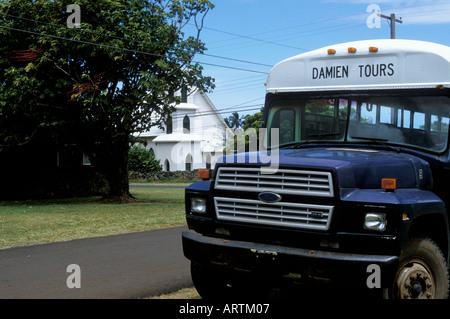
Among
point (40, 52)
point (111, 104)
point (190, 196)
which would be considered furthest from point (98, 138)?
point (190, 196)

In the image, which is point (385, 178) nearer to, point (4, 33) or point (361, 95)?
point (361, 95)

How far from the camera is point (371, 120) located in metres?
6.23

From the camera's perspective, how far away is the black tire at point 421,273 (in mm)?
5071

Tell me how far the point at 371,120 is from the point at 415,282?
6.23ft

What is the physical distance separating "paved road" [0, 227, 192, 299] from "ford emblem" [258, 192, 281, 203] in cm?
248

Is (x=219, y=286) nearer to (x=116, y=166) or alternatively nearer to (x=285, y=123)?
(x=285, y=123)

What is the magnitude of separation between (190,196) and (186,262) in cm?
333

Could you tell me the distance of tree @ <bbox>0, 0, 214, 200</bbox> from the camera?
21.3 m

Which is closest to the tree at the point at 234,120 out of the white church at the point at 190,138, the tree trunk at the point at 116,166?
the white church at the point at 190,138

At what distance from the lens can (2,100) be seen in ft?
71.4

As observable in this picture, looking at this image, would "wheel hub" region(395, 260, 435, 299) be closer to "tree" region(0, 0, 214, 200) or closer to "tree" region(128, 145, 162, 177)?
"tree" region(0, 0, 214, 200)

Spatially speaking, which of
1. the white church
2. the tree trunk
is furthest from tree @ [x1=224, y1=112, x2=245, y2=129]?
the tree trunk

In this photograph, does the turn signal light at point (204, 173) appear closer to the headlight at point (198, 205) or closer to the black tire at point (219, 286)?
the headlight at point (198, 205)

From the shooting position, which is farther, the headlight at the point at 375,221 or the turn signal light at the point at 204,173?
the turn signal light at the point at 204,173
